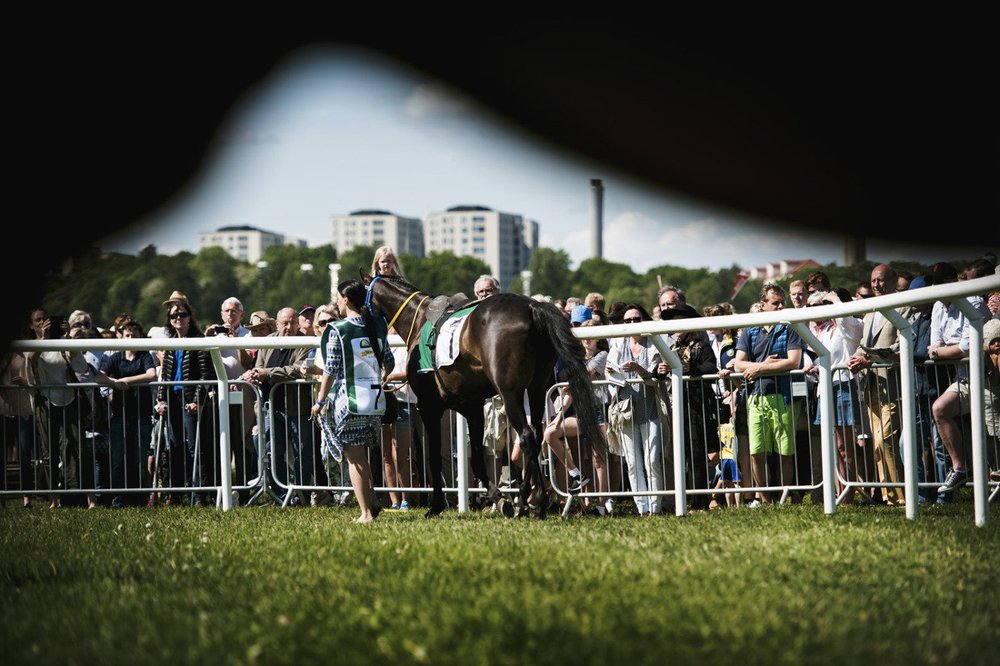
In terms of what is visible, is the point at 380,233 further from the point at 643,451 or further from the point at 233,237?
the point at 233,237

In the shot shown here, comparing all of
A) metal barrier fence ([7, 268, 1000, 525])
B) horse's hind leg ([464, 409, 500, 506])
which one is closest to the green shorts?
metal barrier fence ([7, 268, 1000, 525])

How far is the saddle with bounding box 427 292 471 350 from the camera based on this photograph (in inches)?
304

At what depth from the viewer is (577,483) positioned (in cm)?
820

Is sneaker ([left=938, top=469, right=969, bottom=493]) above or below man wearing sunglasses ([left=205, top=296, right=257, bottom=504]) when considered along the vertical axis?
below

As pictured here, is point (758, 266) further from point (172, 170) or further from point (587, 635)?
point (587, 635)

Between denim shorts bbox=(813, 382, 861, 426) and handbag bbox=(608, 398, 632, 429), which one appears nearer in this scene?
denim shorts bbox=(813, 382, 861, 426)

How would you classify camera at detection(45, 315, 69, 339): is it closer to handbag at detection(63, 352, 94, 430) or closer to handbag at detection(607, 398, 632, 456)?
handbag at detection(607, 398, 632, 456)

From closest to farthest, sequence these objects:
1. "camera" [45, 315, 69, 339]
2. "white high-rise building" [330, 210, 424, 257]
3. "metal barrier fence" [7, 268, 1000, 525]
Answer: "camera" [45, 315, 69, 339], "metal barrier fence" [7, 268, 1000, 525], "white high-rise building" [330, 210, 424, 257]

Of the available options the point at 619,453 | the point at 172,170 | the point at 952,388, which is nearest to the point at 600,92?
the point at 172,170

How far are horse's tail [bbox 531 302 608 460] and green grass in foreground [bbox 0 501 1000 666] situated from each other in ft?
2.55

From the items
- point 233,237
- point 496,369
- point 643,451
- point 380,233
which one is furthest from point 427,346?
point 380,233

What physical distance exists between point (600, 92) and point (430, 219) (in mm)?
120368

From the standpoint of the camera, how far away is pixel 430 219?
398ft

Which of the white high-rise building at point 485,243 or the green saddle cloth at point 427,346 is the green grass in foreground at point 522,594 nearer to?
the green saddle cloth at point 427,346
